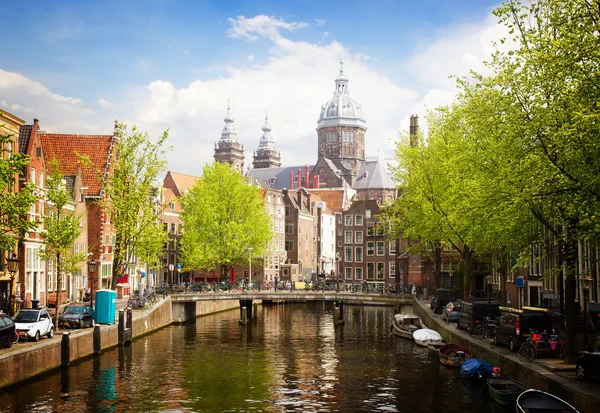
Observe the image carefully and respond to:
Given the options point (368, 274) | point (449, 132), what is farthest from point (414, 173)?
point (368, 274)

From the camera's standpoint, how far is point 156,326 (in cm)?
5822

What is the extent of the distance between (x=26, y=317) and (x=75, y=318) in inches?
273

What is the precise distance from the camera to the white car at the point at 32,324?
3581cm

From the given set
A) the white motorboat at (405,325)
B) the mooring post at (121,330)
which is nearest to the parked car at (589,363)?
the white motorboat at (405,325)

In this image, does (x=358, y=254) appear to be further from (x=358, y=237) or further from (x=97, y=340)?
(x=97, y=340)

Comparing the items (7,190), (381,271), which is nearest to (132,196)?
(7,190)

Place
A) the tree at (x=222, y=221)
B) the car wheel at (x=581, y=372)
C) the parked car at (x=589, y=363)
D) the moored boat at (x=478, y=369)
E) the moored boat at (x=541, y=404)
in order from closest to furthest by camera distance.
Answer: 1. the moored boat at (x=541, y=404)
2. the parked car at (x=589, y=363)
3. the car wheel at (x=581, y=372)
4. the moored boat at (x=478, y=369)
5. the tree at (x=222, y=221)

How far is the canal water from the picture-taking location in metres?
29.0

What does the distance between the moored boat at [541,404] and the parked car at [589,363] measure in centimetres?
265

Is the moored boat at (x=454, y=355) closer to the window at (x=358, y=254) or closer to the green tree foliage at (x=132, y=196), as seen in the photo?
the green tree foliage at (x=132, y=196)

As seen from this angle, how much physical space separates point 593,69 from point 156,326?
41.4m

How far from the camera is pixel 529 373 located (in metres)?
28.8

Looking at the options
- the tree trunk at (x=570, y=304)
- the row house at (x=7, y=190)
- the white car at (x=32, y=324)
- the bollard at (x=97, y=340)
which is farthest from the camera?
the row house at (x=7, y=190)

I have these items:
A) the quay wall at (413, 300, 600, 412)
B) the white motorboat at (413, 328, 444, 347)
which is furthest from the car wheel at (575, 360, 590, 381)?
the white motorboat at (413, 328, 444, 347)
